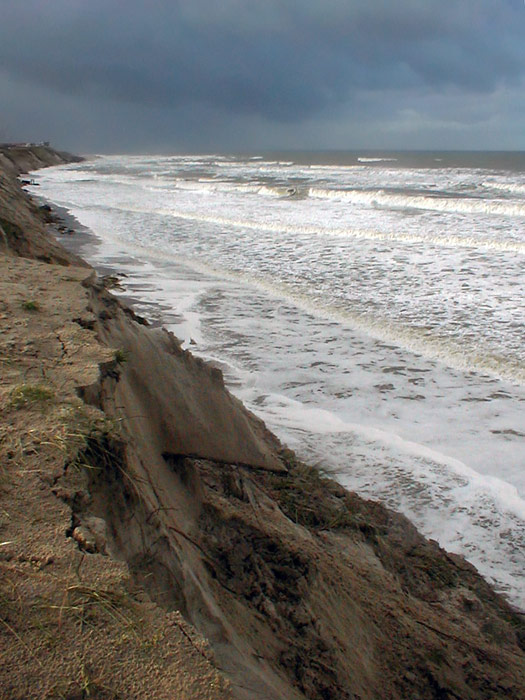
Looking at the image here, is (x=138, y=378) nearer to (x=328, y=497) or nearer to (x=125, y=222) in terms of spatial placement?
(x=328, y=497)

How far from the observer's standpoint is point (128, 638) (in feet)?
4.10

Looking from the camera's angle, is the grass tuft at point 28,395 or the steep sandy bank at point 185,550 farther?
the grass tuft at point 28,395

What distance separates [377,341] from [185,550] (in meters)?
5.35

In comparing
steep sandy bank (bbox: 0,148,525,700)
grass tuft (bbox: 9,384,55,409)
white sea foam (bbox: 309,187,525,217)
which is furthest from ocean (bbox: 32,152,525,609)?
white sea foam (bbox: 309,187,525,217)

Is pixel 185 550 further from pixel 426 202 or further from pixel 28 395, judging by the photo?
pixel 426 202

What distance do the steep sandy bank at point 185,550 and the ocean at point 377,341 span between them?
0.66 metres

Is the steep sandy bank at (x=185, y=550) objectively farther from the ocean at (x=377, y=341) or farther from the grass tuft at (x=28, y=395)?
the ocean at (x=377, y=341)

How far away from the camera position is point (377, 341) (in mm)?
7152

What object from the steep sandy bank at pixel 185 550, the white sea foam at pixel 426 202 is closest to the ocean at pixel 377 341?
the steep sandy bank at pixel 185 550

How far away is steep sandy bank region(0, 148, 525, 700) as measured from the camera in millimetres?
1294

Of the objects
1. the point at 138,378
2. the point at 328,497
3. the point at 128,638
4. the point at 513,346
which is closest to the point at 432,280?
the point at 513,346

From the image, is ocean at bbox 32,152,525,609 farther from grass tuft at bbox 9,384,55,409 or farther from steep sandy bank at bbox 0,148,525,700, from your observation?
grass tuft at bbox 9,384,55,409

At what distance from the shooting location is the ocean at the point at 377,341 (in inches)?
159

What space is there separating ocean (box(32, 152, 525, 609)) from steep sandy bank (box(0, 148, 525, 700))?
0.66 m
